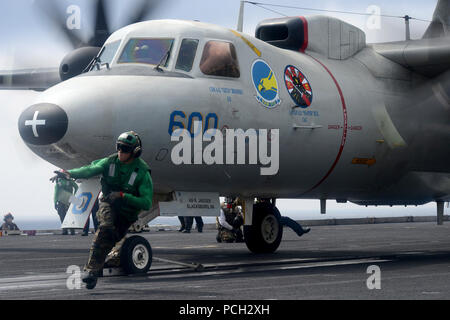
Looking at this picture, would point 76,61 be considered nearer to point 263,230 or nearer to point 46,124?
point 263,230

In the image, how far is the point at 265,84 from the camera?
15984 millimetres

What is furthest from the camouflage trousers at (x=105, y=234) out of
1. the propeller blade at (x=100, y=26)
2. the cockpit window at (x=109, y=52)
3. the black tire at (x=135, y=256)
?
the propeller blade at (x=100, y=26)

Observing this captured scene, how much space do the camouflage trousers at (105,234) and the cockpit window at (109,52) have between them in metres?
4.79

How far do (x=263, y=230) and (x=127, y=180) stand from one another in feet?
28.4

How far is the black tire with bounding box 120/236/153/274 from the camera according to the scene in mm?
12945

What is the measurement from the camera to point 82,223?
12742 millimetres

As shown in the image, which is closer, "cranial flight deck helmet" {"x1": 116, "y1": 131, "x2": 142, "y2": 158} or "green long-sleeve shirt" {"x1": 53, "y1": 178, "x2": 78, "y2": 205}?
"cranial flight deck helmet" {"x1": 116, "y1": 131, "x2": 142, "y2": 158}

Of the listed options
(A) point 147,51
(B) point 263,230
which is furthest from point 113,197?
(B) point 263,230

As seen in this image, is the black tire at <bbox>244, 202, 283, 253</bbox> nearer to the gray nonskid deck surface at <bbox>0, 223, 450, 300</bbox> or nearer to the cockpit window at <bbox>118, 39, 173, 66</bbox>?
the gray nonskid deck surface at <bbox>0, 223, 450, 300</bbox>

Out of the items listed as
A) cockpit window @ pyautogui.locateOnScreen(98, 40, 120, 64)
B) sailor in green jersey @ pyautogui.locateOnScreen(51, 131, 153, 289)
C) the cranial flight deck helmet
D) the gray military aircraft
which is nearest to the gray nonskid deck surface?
sailor in green jersey @ pyautogui.locateOnScreen(51, 131, 153, 289)

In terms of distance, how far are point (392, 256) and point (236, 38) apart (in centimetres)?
647

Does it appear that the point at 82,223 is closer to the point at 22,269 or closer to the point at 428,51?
the point at 22,269

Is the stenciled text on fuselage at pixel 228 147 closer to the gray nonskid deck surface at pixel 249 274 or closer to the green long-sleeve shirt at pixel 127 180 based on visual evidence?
the gray nonskid deck surface at pixel 249 274

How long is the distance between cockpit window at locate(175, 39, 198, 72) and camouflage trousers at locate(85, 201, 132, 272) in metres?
4.56
